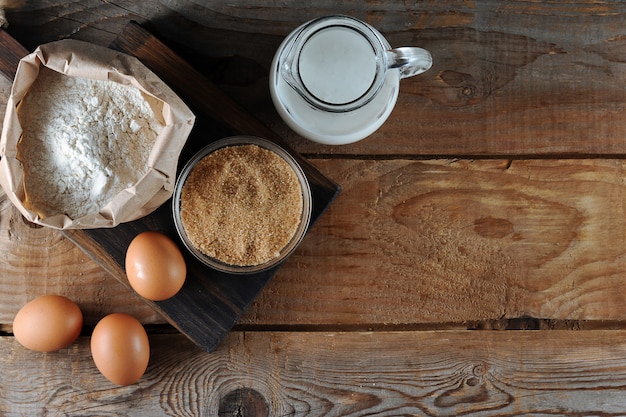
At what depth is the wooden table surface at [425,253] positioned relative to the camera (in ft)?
3.25

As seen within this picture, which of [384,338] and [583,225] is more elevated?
[583,225]

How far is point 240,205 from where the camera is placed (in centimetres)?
91

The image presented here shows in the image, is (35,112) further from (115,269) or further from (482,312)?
(482,312)

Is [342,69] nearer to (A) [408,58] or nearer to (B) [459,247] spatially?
(A) [408,58]

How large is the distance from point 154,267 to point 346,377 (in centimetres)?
37

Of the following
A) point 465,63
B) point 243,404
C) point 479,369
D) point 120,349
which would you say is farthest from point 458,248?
point 120,349

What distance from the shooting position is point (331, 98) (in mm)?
830

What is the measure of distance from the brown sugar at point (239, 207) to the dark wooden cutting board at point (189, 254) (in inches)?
1.7

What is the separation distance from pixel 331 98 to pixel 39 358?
61 cm

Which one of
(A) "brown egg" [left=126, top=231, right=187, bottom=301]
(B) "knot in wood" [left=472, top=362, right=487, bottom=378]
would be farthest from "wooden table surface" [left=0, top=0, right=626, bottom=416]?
(A) "brown egg" [left=126, top=231, right=187, bottom=301]

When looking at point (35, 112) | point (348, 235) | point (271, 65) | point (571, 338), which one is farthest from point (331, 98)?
point (571, 338)

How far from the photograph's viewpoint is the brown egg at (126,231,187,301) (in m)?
0.87

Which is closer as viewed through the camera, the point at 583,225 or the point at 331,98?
the point at 331,98

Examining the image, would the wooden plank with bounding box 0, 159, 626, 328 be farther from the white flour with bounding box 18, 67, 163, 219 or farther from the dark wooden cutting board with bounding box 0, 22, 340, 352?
the white flour with bounding box 18, 67, 163, 219
